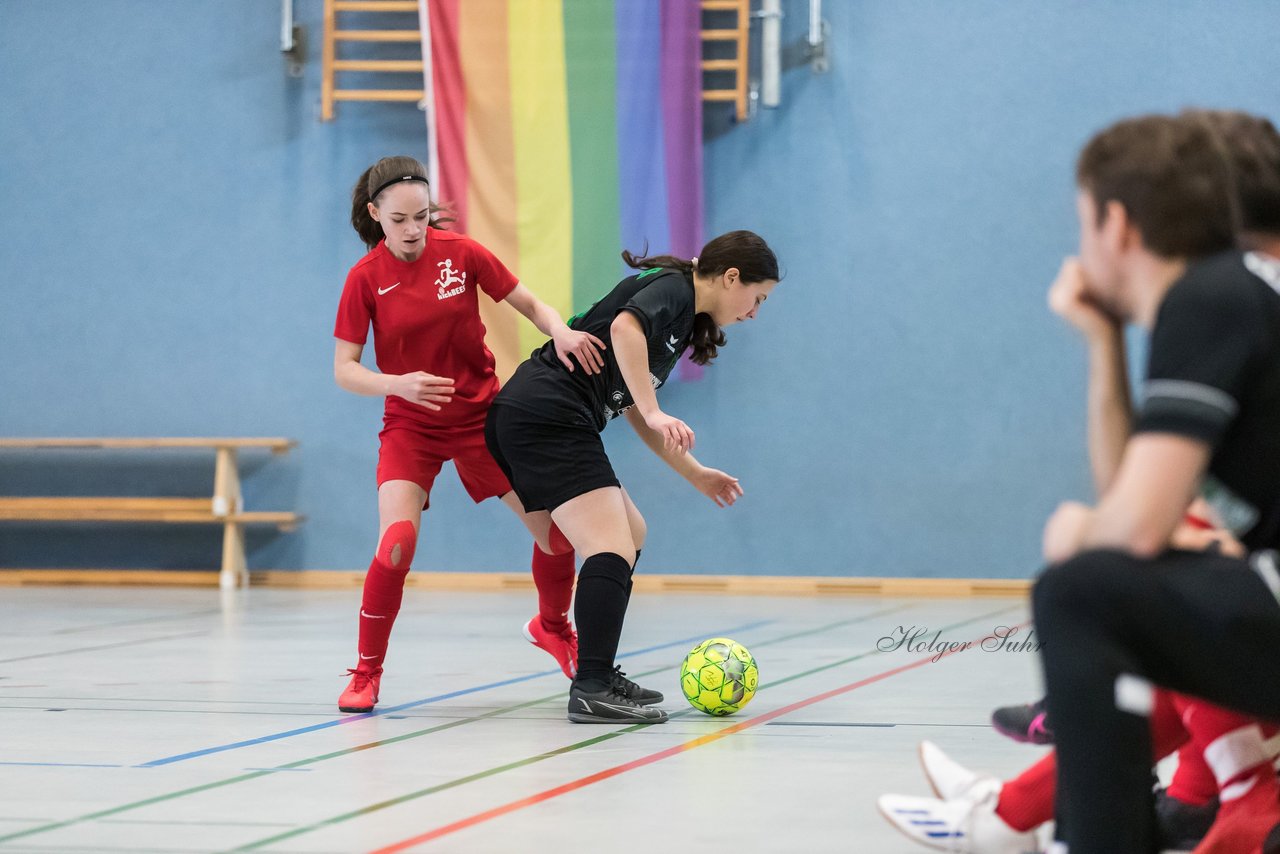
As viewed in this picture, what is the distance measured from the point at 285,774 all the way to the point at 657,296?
58.5 inches

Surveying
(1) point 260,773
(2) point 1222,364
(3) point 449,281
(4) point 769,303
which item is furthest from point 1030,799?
(4) point 769,303

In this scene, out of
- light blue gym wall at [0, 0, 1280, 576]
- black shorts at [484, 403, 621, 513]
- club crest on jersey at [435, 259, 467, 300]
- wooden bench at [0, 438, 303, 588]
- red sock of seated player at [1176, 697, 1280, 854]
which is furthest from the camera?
wooden bench at [0, 438, 303, 588]

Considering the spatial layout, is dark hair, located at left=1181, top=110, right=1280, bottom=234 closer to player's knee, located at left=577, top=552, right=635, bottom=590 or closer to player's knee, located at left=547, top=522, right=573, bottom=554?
player's knee, located at left=577, top=552, right=635, bottom=590

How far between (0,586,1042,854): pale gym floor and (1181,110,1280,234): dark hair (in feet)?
3.69

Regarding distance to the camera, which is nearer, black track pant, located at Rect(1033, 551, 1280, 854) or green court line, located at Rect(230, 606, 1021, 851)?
black track pant, located at Rect(1033, 551, 1280, 854)

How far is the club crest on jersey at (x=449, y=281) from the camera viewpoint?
13.7ft

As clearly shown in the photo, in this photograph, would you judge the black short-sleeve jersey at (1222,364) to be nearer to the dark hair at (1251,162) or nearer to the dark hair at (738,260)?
the dark hair at (1251,162)

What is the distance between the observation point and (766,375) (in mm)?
8359

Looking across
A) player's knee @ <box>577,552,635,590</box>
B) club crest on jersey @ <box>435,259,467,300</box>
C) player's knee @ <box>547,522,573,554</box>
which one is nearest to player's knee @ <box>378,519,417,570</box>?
player's knee @ <box>547,522,573,554</box>

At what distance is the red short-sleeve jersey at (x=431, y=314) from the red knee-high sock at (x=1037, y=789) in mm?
2342

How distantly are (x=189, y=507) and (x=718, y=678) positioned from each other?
558 centimetres

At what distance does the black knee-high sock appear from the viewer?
369cm

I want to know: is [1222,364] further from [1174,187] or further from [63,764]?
[63,764]

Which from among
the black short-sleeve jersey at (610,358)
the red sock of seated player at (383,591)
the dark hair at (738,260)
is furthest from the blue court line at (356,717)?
the dark hair at (738,260)
